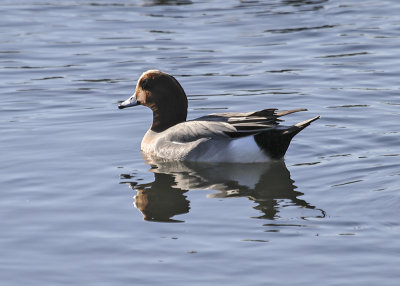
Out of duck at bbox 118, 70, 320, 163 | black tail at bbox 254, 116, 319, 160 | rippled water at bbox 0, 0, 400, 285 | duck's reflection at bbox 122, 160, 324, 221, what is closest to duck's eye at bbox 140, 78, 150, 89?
duck at bbox 118, 70, 320, 163

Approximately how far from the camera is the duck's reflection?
28.6 ft

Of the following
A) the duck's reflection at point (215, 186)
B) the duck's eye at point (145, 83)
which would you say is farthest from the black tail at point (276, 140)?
the duck's eye at point (145, 83)

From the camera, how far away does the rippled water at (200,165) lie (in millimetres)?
7270

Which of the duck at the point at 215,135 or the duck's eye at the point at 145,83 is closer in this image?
the duck at the point at 215,135

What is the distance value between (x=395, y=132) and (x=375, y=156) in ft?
3.27

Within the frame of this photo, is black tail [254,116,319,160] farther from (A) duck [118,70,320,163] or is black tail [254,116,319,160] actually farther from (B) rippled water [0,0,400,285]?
(B) rippled water [0,0,400,285]

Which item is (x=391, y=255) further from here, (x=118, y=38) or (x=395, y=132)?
(x=118, y=38)

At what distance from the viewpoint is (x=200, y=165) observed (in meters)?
10.3

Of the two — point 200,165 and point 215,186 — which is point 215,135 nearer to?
point 200,165

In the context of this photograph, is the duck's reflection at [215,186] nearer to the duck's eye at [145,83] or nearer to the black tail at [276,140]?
the black tail at [276,140]

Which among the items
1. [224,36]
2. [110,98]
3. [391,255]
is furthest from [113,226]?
[224,36]

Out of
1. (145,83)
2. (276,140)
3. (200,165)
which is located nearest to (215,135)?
(200,165)

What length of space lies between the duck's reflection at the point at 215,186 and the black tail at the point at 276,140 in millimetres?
150

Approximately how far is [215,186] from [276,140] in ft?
3.28
